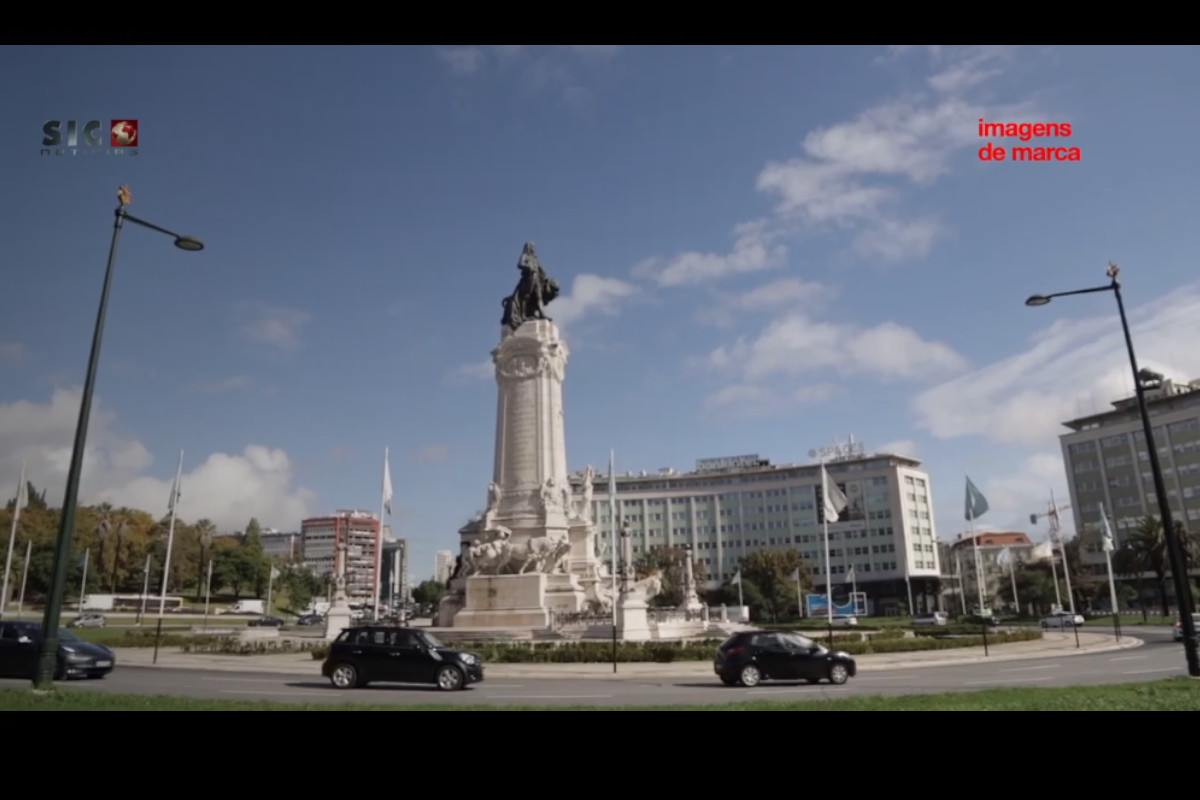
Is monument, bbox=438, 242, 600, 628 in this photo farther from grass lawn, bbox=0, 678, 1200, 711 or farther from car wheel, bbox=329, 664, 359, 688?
grass lawn, bbox=0, 678, 1200, 711

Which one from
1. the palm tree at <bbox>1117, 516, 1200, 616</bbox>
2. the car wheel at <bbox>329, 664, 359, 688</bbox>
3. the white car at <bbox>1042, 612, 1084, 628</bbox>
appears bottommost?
the white car at <bbox>1042, 612, 1084, 628</bbox>

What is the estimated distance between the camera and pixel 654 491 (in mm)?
132000

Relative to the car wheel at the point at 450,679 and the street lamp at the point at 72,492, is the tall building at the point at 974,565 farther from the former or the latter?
the street lamp at the point at 72,492

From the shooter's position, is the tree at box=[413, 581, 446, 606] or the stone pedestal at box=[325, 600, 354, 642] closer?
the stone pedestal at box=[325, 600, 354, 642]

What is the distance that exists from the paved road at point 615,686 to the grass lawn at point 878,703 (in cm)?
250

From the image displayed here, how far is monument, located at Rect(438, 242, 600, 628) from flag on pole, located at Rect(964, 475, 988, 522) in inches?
817

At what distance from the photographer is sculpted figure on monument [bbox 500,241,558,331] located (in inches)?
2160

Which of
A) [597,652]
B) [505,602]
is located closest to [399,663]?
[597,652]

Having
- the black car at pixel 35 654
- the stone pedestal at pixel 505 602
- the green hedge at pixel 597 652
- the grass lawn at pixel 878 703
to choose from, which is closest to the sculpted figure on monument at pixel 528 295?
the stone pedestal at pixel 505 602

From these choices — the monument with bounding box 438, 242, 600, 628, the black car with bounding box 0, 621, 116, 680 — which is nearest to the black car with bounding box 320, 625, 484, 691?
the black car with bounding box 0, 621, 116, 680

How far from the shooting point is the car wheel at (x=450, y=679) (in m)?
19.3

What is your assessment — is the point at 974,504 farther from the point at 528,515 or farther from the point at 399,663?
the point at 399,663
